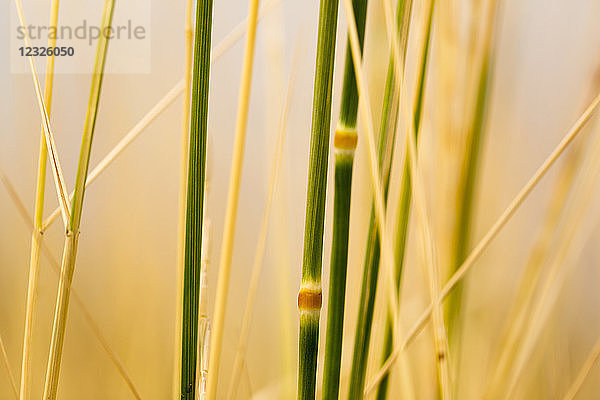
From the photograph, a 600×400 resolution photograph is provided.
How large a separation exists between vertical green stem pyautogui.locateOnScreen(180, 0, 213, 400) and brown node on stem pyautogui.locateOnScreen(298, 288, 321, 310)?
0.06 meters

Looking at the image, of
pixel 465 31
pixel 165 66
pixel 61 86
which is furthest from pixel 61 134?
pixel 465 31

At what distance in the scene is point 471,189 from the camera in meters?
0.40

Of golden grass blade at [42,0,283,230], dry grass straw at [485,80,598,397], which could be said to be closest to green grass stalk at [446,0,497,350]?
dry grass straw at [485,80,598,397]

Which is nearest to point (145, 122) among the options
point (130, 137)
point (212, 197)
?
point (130, 137)

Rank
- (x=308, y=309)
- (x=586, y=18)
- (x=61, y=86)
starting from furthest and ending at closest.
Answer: (x=61, y=86), (x=586, y=18), (x=308, y=309)

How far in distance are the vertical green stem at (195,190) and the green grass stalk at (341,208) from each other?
0.22ft

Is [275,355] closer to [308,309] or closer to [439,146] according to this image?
[439,146]

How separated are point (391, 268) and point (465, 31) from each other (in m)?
0.37

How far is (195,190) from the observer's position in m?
0.26

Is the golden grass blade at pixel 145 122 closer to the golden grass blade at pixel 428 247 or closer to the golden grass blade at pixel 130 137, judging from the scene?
the golden grass blade at pixel 130 137

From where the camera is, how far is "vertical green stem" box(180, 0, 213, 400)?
9.8 inches

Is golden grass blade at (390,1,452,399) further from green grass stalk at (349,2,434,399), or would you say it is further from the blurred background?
the blurred background

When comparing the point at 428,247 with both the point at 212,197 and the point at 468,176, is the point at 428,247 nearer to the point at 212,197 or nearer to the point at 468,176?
the point at 468,176

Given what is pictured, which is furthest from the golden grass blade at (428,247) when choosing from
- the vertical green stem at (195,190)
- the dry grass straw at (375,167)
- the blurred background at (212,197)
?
the blurred background at (212,197)
